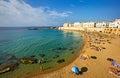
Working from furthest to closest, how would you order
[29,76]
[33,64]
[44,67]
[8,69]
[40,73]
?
[33,64] → [44,67] → [8,69] → [40,73] → [29,76]

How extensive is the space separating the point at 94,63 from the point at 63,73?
686 centimetres

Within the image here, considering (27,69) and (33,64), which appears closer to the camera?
(27,69)

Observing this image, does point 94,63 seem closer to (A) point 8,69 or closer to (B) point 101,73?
(B) point 101,73

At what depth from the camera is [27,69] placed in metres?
16.0

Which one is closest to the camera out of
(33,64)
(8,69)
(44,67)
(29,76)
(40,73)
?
(29,76)

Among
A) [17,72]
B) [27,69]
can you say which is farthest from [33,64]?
[17,72]

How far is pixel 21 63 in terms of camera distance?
1842cm

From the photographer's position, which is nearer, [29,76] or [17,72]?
[29,76]

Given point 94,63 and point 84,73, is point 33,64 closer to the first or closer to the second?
point 84,73

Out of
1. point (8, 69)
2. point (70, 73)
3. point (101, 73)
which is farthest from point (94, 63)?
point (8, 69)

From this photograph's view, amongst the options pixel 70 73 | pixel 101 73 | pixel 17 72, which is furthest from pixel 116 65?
pixel 17 72

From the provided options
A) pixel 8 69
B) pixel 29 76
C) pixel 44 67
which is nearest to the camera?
pixel 29 76

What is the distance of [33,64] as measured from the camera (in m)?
18.0

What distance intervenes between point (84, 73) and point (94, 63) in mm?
4599
